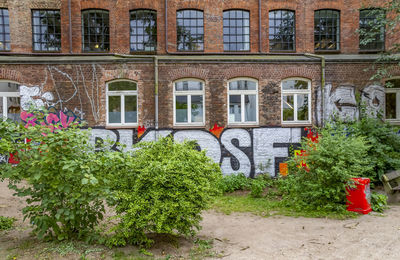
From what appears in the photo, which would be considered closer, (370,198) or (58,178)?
(58,178)

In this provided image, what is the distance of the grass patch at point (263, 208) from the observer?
7180 mm

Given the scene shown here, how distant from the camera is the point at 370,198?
300 inches

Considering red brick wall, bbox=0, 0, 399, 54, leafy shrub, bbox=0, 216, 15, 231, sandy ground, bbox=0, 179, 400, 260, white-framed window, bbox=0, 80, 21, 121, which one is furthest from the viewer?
red brick wall, bbox=0, 0, 399, 54

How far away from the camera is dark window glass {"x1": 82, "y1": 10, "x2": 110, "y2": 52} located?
12219 millimetres

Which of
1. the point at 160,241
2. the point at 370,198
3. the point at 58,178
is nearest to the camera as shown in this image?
the point at 58,178

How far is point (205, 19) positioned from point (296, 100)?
209 inches

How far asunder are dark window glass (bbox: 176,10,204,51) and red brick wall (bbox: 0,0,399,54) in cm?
25

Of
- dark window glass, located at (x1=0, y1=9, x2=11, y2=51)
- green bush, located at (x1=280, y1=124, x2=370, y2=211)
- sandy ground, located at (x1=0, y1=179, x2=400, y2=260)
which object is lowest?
sandy ground, located at (x1=0, y1=179, x2=400, y2=260)

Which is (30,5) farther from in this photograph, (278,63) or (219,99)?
(278,63)

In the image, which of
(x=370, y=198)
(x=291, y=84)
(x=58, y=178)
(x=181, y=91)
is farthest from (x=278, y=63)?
(x=58, y=178)

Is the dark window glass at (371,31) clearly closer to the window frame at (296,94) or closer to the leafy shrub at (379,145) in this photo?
the window frame at (296,94)

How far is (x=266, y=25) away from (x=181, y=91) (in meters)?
4.80

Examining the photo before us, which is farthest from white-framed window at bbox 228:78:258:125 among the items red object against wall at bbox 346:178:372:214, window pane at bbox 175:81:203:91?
red object against wall at bbox 346:178:372:214

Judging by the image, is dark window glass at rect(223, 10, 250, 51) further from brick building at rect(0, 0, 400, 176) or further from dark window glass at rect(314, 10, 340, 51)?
dark window glass at rect(314, 10, 340, 51)
